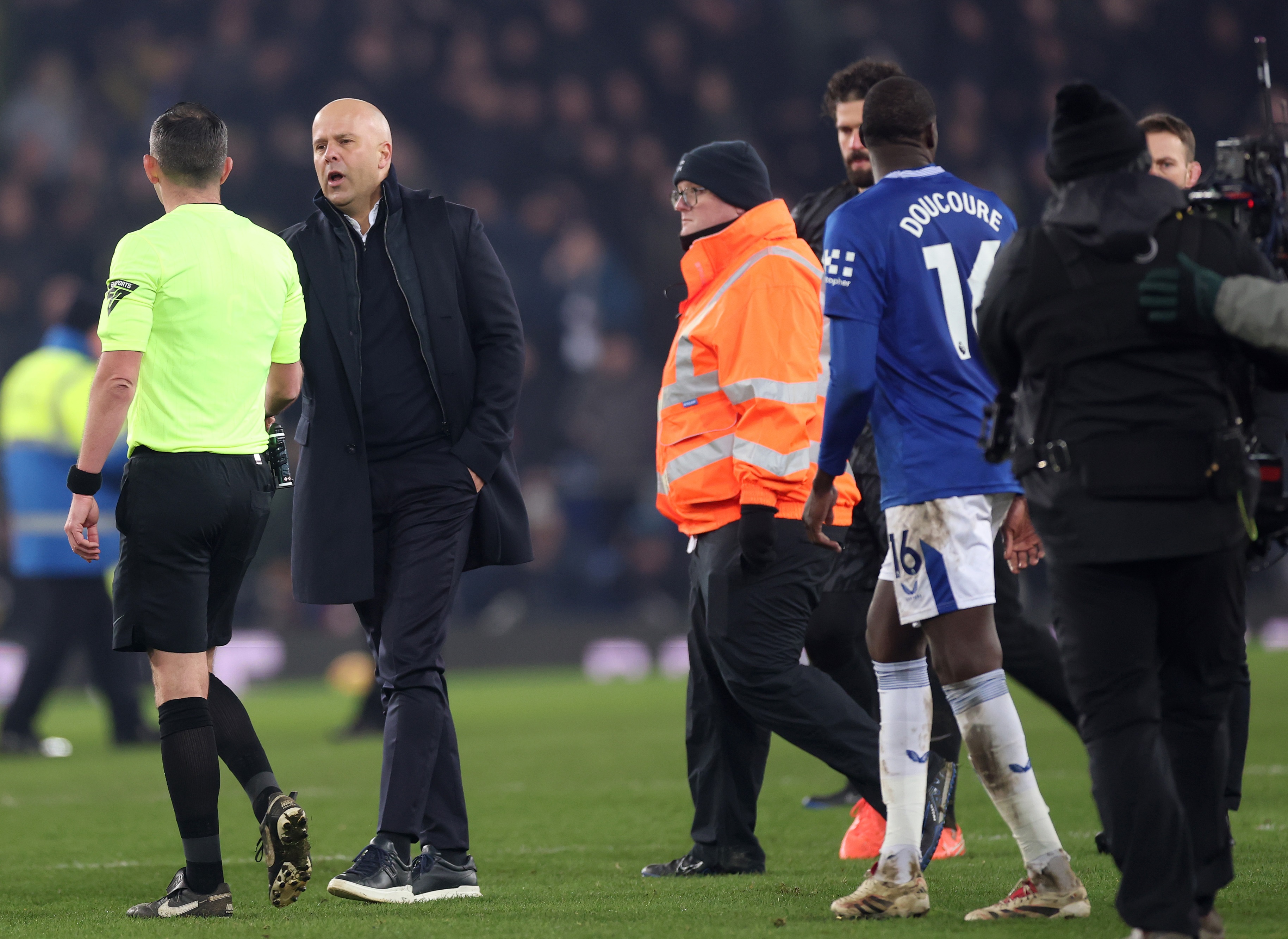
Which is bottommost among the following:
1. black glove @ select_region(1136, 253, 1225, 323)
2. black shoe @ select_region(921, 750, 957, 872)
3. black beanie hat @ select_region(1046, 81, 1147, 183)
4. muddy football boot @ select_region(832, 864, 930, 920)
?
muddy football boot @ select_region(832, 864, 930, 920)

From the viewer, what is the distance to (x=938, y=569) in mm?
3865

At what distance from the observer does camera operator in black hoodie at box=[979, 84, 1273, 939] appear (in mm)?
3178

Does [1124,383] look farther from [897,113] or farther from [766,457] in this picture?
[766,457]

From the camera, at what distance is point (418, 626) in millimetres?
4574

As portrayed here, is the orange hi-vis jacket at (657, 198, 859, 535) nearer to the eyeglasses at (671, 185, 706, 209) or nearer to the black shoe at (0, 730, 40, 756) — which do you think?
the eyeglasses at (671, 185, 706, 209)

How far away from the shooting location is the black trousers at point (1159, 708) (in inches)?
125

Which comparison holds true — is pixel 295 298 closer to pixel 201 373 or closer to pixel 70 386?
pixel 201 373

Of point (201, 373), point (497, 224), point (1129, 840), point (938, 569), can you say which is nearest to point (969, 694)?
point (938, 569)

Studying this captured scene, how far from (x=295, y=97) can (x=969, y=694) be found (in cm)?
1430

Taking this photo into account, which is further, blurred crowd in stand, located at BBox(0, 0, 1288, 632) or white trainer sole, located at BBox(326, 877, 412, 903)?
blurred crowd in stand, located at BBox(0, 0, 1288, 632)

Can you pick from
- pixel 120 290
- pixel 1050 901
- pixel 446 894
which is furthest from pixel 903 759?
pixel 120 290

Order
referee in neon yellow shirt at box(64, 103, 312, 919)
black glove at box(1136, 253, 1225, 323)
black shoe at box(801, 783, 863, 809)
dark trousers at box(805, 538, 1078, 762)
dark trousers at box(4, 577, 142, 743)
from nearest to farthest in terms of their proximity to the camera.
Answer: black glove at box(1136, 253, 1225, 323)
referee in neon yellow shirt at box(64, 103, 312, 919)
dark trousers at box(805, 538, 1078, 762)
black shoe at box(801, 783, 863, 809)
dark trousers at box(4, 577, 142, 743)

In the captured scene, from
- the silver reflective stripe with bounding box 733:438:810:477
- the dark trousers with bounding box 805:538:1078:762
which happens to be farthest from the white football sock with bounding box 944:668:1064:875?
the dark trousers with bounding box 805:538:1078:762

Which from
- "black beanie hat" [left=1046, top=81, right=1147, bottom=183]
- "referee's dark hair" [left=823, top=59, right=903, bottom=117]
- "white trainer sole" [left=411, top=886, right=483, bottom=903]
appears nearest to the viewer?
"black beanie hat" [left=1046, top=81, right=1147, bottom=183]
